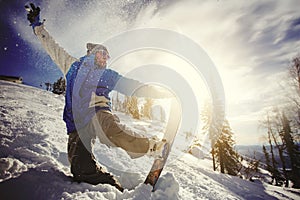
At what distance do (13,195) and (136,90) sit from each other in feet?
6.42

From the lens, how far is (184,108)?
132 inches

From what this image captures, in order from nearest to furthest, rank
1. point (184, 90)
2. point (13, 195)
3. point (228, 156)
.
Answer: point (13, 195) < point (184, 90) < point (228, 156)

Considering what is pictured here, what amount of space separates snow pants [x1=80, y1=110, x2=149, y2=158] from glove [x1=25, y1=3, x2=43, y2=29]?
6.78 feet

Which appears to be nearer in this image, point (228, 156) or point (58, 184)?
point (58, 184)

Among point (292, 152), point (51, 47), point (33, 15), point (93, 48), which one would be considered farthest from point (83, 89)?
point (292, 152)

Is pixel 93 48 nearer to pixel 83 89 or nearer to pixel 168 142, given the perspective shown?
pixel 83 89

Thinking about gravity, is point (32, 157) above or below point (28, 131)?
below

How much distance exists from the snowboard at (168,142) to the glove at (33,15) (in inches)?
111

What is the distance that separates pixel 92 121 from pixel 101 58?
96 cm

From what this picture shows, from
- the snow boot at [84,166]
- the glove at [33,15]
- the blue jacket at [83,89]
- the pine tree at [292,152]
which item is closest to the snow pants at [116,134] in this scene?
the blue jacket at [83,89]

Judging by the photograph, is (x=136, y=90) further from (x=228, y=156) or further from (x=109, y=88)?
(x=228, y=156)

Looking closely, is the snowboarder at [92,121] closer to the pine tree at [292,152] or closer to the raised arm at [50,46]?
the raised arm at [50,46]

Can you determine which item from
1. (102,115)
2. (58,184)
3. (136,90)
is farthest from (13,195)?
(136,90)

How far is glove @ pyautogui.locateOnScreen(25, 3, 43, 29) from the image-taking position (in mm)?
2895
